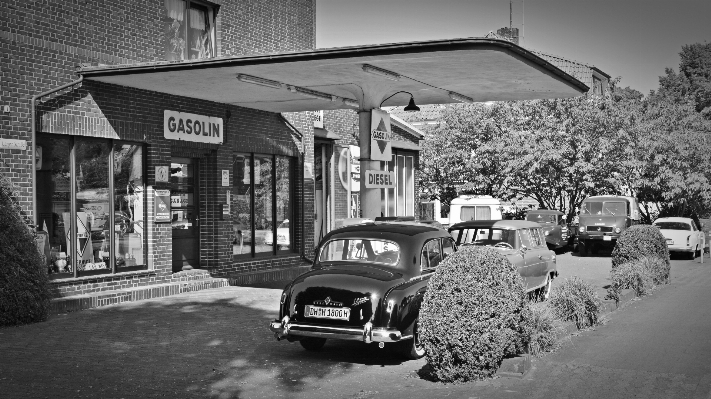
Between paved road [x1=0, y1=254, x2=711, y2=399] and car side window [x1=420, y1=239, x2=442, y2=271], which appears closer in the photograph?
paved road [x1=0, y1=254, x2=711, y2=399]

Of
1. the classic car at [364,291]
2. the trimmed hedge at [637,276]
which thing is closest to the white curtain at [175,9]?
the classic car at [364,291]

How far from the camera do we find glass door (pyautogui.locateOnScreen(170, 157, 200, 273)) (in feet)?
55.5

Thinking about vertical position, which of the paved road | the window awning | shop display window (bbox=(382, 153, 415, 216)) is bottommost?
the paved road

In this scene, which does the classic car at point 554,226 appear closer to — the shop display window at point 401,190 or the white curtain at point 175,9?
the shop display window at point 401,190

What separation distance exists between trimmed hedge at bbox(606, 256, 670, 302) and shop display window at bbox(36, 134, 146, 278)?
9323mm

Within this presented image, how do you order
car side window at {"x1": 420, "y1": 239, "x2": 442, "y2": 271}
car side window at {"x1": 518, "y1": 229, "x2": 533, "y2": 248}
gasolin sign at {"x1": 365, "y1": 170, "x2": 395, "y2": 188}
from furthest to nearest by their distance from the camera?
1. gasolin sign at {"x1": 365, "y1": 170, "x2": 395, "y2": 188}
2. car side window at {"x1": 518, "y1": 229, "x2": 533, "y2": 248}
3. car side window at {"x1": 420, "y1": 239, "x2": 442, "y2": 271}

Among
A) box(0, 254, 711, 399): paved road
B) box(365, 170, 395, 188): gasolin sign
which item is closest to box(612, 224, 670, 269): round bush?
box(0, 254, 711, 399): paved road

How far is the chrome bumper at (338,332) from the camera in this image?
8906mm

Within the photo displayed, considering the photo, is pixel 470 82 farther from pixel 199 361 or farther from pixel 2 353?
pixel 2 353

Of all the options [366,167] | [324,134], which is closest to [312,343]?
[366,167]

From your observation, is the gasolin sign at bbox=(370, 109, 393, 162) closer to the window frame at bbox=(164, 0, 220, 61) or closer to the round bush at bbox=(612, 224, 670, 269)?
the window frame at bbox=(164, 0, 220, 61)

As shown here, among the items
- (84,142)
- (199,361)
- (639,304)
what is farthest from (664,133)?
(199,361)

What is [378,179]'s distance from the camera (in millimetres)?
15672

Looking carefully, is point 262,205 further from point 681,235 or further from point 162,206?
point 681,235
